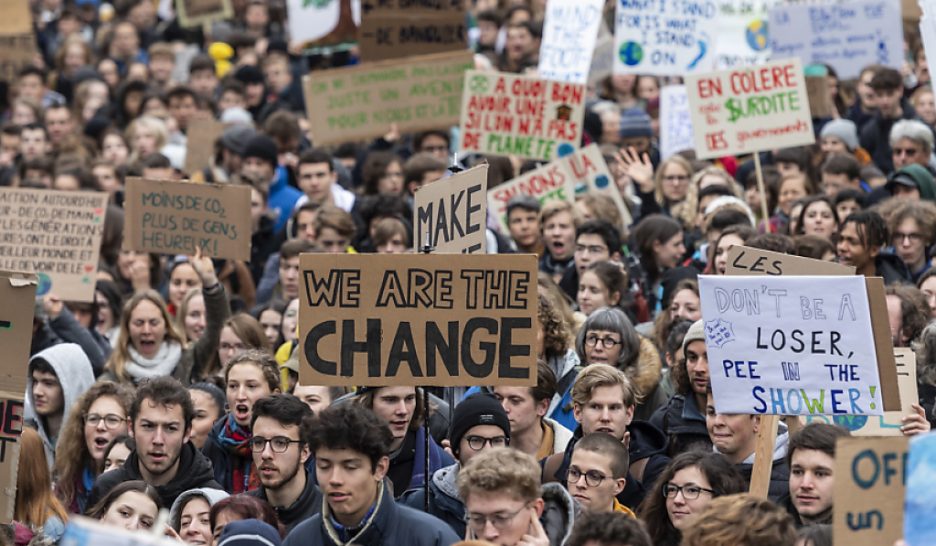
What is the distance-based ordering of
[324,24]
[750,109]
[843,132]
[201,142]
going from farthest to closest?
1. [324,24]
2. [201,142]
3. [843,132]
4. [750,109]

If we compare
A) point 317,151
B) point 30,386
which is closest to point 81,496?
point 30,386

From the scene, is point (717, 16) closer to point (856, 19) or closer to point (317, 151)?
point (856, 19)

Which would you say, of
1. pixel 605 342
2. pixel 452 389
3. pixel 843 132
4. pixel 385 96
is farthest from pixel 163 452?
pixel 843 132

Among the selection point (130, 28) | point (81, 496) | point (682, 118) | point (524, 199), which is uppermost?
point (130, 28)

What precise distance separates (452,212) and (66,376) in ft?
8.62

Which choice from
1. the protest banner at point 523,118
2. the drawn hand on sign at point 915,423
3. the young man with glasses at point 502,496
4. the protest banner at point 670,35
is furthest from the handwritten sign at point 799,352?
the protest banner at point 670,35

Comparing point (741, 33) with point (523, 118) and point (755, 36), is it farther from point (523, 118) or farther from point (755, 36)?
point (523, 118)

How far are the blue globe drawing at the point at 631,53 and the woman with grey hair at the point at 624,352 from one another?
22.2 feet

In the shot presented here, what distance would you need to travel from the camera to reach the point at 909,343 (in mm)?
9812

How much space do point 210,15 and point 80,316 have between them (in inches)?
434

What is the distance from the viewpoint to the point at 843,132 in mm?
15562

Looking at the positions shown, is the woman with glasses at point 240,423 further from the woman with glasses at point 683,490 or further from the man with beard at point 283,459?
the woman with glasses at point 683,490

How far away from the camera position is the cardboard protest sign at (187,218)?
12242 mm

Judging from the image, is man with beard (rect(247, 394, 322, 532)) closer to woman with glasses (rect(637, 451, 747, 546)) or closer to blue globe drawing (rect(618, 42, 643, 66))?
woman with glasses (rect(637, 451, 747, 546))
